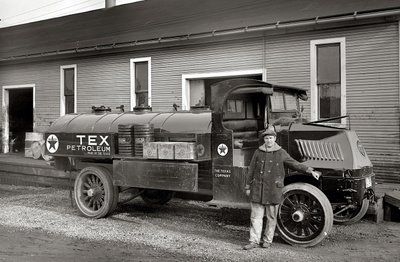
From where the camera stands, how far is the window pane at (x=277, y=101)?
7688 mm

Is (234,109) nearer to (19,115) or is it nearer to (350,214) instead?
(350,214)

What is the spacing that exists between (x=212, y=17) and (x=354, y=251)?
10.6m

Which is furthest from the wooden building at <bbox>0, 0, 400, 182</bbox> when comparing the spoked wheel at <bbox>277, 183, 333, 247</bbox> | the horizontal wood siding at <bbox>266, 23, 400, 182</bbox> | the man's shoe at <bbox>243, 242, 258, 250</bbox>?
the man's shoe at <bbox>243, 242, 258, 250</bbox>

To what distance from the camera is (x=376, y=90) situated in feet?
36.3

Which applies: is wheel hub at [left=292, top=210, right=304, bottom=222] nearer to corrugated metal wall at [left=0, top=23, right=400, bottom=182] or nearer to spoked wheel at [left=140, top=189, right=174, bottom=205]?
spoked wheel at [left=140, top=189, right=174, bottom=205]

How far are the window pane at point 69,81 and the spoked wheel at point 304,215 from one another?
13313 millimetres

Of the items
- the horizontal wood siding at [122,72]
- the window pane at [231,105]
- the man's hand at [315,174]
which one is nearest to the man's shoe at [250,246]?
the man's hand at [315,174]

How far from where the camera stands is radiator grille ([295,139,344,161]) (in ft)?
21.4

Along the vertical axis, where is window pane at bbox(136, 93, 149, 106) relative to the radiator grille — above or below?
above

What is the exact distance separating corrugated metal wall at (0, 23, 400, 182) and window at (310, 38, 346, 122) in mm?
161

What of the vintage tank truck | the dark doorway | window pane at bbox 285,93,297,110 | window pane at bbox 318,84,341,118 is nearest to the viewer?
the vintage tank truck

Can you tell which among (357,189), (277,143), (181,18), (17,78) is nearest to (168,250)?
(277,143)

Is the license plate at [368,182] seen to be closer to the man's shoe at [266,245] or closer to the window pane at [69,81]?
the man's shoe at [266,245]

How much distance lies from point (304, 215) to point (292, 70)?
22.2ft
